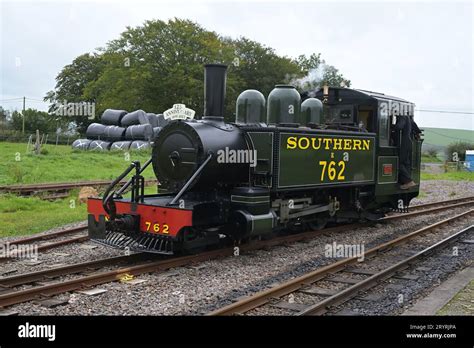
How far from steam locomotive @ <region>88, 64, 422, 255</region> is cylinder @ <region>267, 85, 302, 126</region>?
18mm

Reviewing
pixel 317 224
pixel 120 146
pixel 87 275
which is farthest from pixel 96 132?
pixel 87 275

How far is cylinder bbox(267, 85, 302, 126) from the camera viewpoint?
31.4ft

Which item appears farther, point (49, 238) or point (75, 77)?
point (75, 77)

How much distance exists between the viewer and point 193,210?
7473mm

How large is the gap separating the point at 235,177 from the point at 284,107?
1.78 metres

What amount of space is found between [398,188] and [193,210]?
21.8ft

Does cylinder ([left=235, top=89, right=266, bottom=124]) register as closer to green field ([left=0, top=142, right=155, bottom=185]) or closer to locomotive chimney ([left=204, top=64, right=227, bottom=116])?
locomotive chimney ([left=204, top=64, right=227, bottom=116])

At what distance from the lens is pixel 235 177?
871cm

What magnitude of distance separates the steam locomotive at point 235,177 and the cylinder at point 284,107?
0.02m

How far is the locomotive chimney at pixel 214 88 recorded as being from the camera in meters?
8.51

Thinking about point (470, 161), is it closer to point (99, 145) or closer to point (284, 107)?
point (99, 145)

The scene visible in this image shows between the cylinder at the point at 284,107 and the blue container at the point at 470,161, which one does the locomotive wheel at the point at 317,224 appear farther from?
the blue container at the point at 470,161

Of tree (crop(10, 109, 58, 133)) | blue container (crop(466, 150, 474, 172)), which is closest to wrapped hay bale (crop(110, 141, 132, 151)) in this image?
tree (crop(10, 109, 58, 133))
